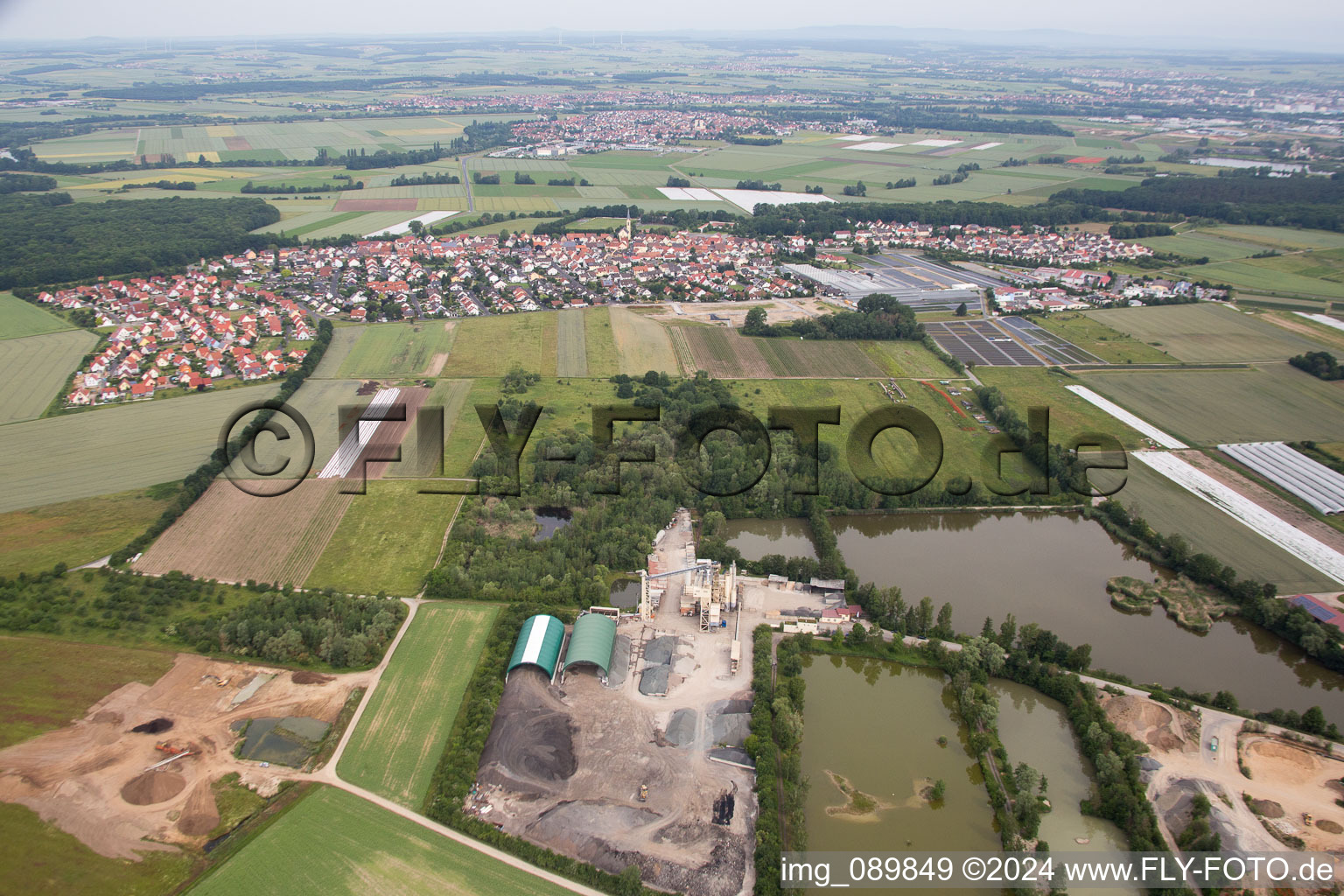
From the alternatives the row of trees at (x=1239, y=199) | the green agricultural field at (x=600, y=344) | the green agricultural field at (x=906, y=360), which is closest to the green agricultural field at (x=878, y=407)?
the green agricultural field at (x=906, y=360)

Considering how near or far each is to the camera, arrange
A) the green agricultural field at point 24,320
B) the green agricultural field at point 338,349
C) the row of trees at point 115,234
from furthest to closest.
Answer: the row of trees at point 115,234 < the green agricultural field at point 24,320 < the green agricultural field at point 338,349

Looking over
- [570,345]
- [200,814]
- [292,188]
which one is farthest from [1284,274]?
[292,188]

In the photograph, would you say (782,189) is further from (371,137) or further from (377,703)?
(377,703)

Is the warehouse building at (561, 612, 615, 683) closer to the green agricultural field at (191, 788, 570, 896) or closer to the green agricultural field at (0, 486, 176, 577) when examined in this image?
the green agricultural field at (191, 788, 570, 896)

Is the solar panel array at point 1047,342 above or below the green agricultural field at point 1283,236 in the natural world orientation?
below

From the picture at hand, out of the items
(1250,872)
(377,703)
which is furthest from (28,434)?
(1250,872)

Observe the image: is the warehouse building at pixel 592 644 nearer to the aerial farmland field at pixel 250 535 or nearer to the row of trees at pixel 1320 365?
the aerial farmland field at pixel 250 535

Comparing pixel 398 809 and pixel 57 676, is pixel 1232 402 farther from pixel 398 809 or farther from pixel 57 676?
pixel 57 676
